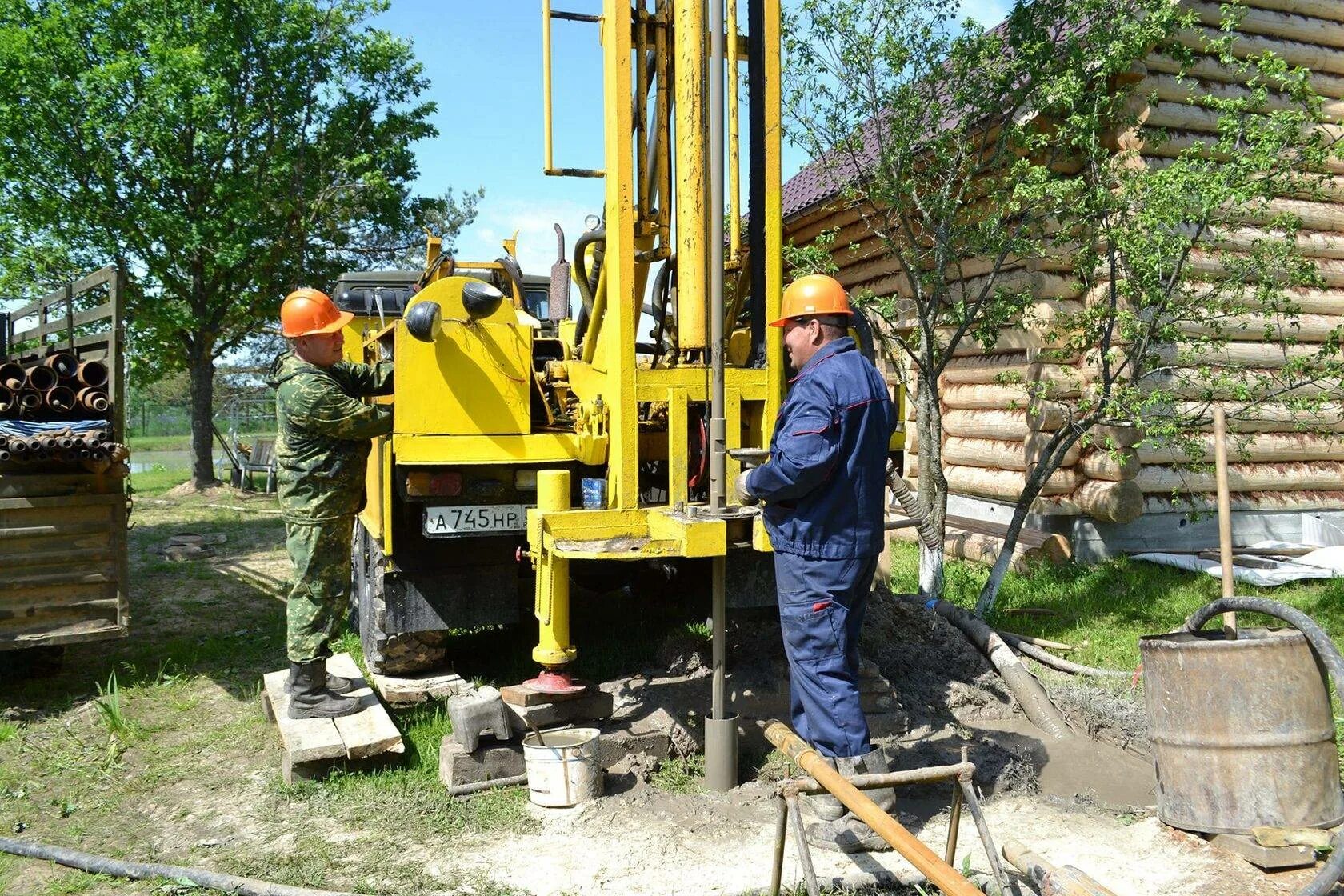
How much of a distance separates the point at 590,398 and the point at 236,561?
7.18 meters

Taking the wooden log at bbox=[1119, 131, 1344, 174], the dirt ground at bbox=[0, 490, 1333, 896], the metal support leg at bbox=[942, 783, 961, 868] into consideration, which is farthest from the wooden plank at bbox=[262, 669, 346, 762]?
the wooden log at bbox=[1119, 131, 1344, 174]

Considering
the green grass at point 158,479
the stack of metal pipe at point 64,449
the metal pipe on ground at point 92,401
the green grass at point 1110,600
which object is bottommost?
the green grass at point 1110,600

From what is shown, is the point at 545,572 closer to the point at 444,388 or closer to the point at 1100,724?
the point at 444,388

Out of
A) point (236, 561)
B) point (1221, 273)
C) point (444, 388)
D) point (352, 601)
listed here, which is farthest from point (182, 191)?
point (1221, 273)

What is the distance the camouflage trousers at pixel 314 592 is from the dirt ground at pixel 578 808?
2.03ft

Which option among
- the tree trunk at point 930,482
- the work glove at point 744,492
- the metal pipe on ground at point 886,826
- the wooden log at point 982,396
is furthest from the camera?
the wooden log at point 982,396

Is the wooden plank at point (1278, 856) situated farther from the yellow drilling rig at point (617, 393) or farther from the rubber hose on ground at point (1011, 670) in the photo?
the yellow drilling rig at point (617, 393)

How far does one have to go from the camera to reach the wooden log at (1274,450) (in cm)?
915

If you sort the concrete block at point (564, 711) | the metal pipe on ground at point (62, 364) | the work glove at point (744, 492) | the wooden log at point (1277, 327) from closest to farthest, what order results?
the work glove at point (744, 492) < the concrete block at point (564, 711) < the metal pipe on ground at point (62, 364) < the wooden log at point (1277, 327)

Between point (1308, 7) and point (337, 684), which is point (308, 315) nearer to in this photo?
point (337, 684)

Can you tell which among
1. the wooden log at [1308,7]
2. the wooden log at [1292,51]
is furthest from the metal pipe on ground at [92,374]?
the wooden log at [1308,7]

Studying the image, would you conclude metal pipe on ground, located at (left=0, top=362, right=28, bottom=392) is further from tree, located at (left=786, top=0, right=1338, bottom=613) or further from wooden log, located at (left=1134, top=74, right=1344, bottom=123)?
wooden log, located at (left=1134, top=74, right=1344, bottom=123)

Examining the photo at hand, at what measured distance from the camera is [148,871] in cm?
378

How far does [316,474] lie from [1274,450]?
8.81 meters
